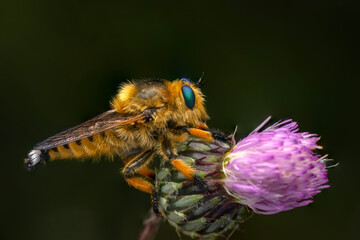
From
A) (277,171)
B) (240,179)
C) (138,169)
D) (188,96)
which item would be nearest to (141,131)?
(138,169)

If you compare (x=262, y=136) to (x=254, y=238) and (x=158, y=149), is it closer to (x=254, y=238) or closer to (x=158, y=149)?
(x=158, y=149)

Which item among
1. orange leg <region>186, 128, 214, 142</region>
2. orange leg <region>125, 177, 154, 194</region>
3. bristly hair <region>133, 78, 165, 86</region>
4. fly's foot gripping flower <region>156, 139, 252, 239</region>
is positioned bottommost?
fly's foot gripping flower <region>156, 139, 252, 239</region>

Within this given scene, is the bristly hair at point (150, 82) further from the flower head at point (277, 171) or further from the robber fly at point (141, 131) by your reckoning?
the flower head at point (277, 171)

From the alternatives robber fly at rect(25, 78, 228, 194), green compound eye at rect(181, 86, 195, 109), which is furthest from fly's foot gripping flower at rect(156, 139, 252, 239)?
green compound eye at rect(181, 86, 195, 109)

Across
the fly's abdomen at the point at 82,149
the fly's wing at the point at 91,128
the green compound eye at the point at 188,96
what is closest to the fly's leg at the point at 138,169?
the fly's abdomen at the point at 82,149

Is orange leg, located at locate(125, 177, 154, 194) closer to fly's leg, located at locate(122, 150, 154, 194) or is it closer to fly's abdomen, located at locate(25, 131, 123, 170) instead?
fly's leg, located at locate(122, 150, 154, 194)

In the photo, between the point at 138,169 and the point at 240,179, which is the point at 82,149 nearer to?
the point at 138,169
